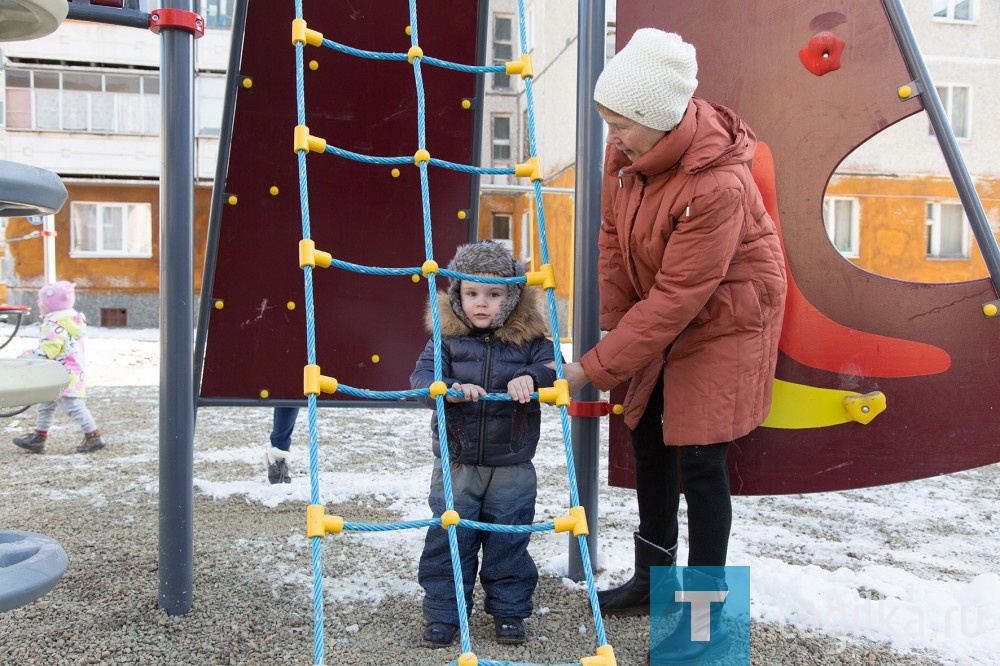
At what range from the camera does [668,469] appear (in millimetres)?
2119

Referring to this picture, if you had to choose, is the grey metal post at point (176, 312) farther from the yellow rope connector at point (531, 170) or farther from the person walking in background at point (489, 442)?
the yellow rope connector at point (531, 170)

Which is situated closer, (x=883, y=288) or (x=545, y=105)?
(x=883, y=288)

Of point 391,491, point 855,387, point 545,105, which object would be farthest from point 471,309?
point 545,105

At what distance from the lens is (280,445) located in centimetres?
356

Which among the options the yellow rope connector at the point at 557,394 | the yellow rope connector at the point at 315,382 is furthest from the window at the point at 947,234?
the yellow rope connector at the point at 315,382

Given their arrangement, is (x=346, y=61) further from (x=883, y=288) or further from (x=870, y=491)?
(x=870, y=491)

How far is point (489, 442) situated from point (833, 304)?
3.61 feet

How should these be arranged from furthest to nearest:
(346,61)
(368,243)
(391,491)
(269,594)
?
(391,491), (368,243), (346,61), (269,594)

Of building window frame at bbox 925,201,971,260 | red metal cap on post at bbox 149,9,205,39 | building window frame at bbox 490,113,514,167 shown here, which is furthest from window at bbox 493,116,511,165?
red metal cap on post at bbox 149,9,205,39

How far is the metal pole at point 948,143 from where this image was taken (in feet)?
7.19

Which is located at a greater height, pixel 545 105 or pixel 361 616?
pixel 545 105

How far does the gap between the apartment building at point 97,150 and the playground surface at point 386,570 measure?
39.6 ft

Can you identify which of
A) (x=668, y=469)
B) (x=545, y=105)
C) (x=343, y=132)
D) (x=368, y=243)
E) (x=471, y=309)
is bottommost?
(x=668, y=469)

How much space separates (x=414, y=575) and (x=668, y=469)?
874 millimetres
